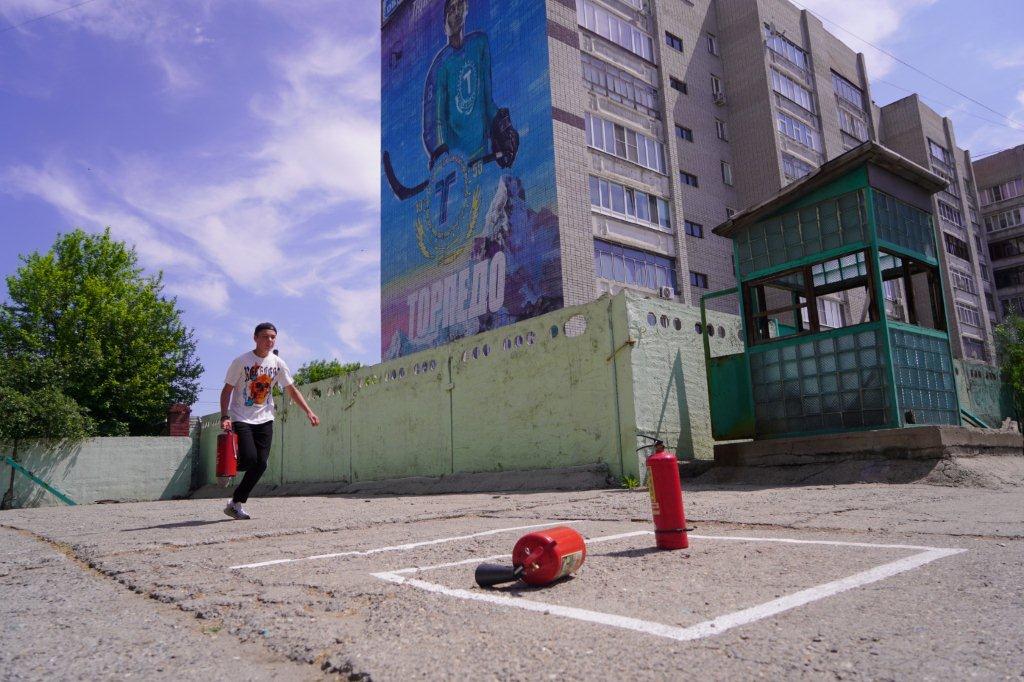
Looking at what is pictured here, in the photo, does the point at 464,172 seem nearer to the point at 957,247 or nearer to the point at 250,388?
the point at 250,388

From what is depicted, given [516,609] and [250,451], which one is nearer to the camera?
[516,609]

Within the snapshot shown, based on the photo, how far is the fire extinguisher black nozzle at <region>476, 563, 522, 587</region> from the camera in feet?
9.16

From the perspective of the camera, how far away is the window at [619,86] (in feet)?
84.4


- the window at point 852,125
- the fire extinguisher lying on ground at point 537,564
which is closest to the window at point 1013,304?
the window at point 852,125

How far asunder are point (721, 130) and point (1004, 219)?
31012 mm

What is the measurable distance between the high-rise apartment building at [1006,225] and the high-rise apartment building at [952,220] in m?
3.18

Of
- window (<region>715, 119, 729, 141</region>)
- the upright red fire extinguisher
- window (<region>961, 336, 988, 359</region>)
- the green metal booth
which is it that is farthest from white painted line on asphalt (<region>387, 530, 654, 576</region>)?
window (<region>961, 336, 988, 359</region>)

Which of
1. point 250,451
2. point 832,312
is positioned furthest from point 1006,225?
point 250,451

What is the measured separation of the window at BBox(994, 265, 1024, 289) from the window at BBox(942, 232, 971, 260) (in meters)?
6.87

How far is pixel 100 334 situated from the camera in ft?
89.4

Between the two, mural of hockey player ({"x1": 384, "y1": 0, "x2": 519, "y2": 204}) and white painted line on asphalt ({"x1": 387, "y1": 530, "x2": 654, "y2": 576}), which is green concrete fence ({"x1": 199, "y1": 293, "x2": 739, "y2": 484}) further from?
mural of hockey player ({"x1": 384, "y1": 0, "x2": 519, "y2": 204})

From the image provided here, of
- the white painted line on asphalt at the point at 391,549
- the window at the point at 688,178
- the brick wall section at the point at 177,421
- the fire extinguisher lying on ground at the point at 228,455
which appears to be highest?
the window at the point at 688,178

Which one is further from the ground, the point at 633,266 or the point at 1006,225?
the point at 1006,225

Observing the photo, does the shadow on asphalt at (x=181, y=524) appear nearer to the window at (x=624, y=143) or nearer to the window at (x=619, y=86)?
the window at (x=624, y=143)
